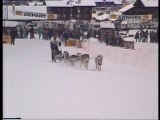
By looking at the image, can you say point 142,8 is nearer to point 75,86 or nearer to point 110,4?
point 110,4

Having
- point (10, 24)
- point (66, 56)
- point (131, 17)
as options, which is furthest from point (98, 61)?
point (10, 24)

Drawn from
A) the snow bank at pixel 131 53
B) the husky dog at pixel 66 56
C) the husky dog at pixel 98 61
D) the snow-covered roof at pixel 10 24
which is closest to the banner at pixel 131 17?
the snow bank at pixel 131 53

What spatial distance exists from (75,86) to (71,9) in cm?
50

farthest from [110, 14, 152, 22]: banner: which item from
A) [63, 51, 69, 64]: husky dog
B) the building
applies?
[63, 51, 69, 64]: husky dog

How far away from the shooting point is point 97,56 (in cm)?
213

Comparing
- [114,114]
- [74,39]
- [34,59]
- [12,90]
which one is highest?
[74,39]

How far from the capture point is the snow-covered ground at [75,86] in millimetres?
2113

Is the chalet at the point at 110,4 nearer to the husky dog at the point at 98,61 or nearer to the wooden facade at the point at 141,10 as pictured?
the wooden facade at the point at 141,10

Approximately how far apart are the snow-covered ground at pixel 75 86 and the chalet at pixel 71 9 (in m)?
0.19

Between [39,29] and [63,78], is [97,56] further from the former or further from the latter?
[39,29]

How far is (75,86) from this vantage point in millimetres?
2133

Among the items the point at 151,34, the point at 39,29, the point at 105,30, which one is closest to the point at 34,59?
the point at 39,29

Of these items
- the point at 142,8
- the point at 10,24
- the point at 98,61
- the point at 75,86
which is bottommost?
the point at 75,86

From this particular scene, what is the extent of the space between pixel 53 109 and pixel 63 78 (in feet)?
0.69
